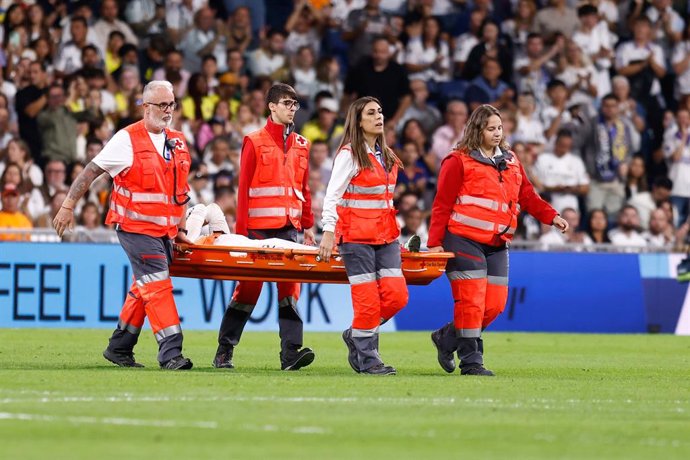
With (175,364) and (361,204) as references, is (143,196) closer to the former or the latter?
(175,364)

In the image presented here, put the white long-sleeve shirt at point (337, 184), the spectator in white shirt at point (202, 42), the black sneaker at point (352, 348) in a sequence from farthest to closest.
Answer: the spectator in white shirt at point (202, 42) < the black sneaker at point (352, 348) < the white long-sleeve shirt at point (337, 184)

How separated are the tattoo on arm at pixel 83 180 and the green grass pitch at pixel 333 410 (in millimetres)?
1440

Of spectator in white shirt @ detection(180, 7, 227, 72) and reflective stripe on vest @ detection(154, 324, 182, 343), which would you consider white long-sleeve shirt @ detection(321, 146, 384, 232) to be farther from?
spectator in white shirt @ detection(180, 7, 227, 72)

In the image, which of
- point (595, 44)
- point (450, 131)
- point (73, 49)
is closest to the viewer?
point (73, 49)

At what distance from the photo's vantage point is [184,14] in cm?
2516

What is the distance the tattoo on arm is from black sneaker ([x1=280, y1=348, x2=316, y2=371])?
226cm

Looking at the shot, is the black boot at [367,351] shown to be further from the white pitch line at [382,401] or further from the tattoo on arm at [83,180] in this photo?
the tattoo on arm at [83,180]

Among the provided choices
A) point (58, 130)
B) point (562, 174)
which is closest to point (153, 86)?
point (58, 130)

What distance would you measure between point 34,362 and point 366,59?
1314 centimetres

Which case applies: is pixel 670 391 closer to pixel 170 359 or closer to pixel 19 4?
pixel 170 359

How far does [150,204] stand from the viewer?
42.3ft

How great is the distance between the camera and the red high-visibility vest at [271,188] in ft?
44.2

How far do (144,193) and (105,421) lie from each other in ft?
13.6

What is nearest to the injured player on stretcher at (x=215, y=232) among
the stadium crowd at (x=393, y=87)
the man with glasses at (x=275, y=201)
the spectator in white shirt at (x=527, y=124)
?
the man with glasses at (x=275, y=201)
